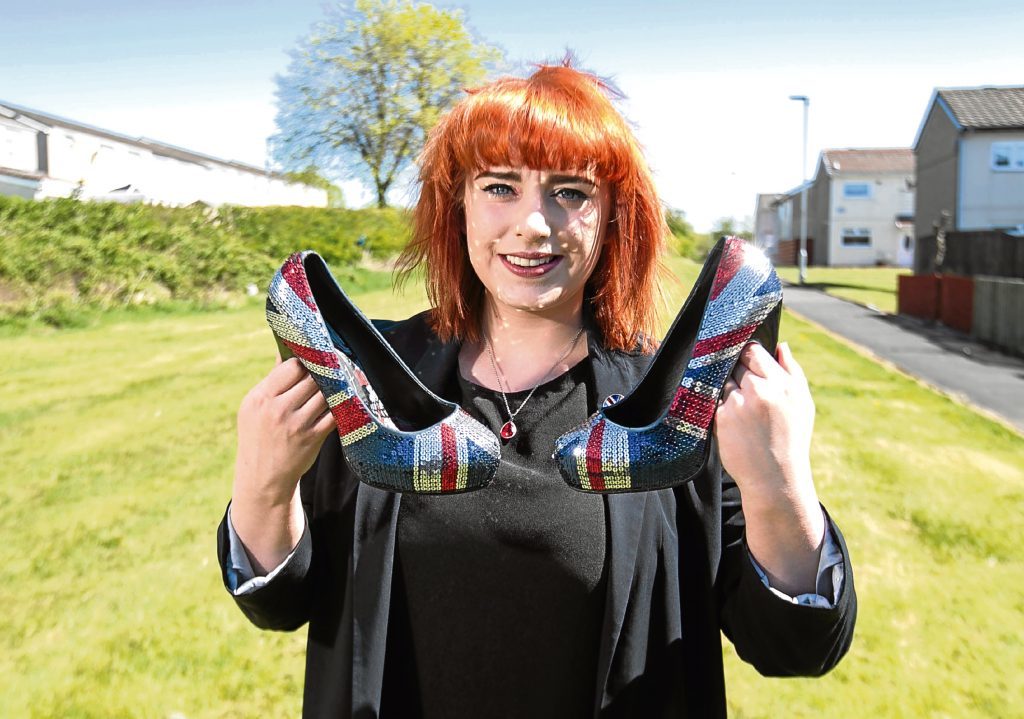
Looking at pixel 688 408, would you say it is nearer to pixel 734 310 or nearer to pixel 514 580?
pixel 734 310

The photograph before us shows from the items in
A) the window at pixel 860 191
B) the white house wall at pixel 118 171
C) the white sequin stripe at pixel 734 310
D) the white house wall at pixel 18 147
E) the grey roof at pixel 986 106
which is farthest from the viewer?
the window at pixel 860 191

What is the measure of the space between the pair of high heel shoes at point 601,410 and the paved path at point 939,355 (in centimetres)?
970

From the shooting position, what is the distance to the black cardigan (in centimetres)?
169

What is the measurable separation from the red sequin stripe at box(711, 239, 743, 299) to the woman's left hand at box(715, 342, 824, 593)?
109 millimetres

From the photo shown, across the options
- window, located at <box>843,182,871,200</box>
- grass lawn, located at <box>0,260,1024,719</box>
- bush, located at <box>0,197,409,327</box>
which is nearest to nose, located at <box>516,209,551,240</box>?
grass lawn, located at <box>0,260,1024,719</box>

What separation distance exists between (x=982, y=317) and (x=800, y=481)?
17.7 m

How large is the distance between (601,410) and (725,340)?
24 cm

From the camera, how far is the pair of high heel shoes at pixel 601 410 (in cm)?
132

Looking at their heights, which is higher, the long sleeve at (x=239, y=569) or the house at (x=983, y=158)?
the house at (x=983, y=158)

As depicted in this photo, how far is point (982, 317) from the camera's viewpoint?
16.6 meters

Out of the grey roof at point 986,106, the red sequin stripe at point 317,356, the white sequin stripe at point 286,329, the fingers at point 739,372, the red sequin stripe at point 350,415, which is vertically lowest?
the red sequin stripe at point 350,415

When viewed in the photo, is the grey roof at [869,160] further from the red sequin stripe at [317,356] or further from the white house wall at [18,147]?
the red sequin stripe at [317,356]

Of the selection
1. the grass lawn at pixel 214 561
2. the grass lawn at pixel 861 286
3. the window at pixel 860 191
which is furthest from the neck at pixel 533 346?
the window at pixel 860 191

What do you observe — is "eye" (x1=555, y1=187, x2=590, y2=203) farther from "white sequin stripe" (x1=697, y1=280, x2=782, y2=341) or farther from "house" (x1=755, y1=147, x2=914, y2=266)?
"house" (x1=755, y1=147, x2=914, y2=266)
